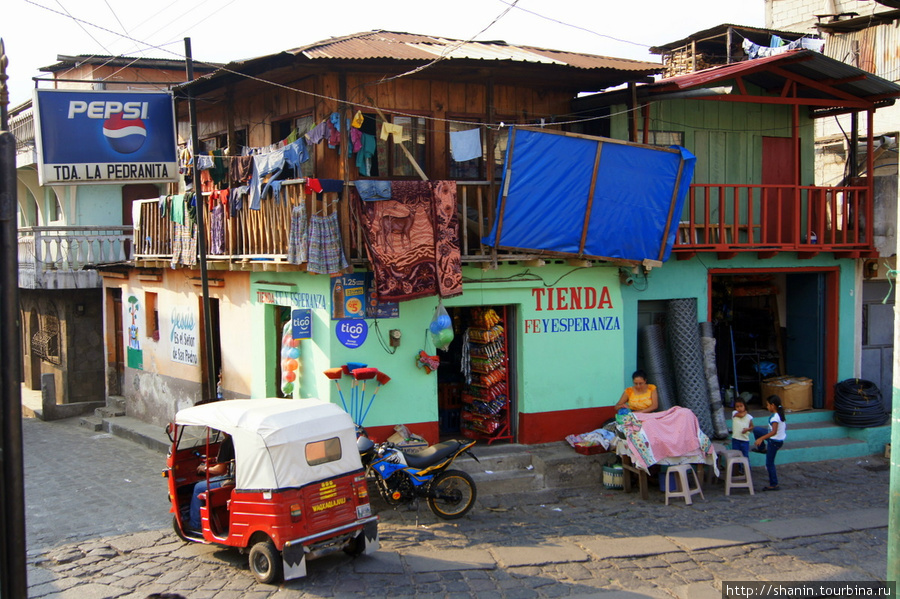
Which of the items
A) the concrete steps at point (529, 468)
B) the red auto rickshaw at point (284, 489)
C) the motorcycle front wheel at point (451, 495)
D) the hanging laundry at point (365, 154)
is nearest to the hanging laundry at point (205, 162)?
the hanging laundry at point (365, 154)

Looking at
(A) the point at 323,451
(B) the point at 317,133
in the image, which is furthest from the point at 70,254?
(A) the point at 323,451

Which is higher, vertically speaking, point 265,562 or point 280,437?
point 280,437

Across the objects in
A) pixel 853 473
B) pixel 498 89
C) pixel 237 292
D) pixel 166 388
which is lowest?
pixel 853 473

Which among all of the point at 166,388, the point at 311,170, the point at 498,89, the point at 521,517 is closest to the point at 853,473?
the point at 521,517

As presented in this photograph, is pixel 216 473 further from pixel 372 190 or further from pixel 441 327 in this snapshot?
pixel 372 190

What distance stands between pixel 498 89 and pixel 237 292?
18.1 feet

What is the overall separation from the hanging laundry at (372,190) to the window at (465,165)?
1696 mm

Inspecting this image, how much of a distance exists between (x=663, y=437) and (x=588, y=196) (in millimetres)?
3651

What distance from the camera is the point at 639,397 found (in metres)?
12.1

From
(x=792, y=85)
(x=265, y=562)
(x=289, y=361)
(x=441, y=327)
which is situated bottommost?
(x=265, y=562)

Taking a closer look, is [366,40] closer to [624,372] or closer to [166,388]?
[624,372]

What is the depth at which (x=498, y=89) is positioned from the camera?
41.4 feet

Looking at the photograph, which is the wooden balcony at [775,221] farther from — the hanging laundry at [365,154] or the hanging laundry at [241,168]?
the hanging laundry at [241,168]

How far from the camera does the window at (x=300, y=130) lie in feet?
38.7
